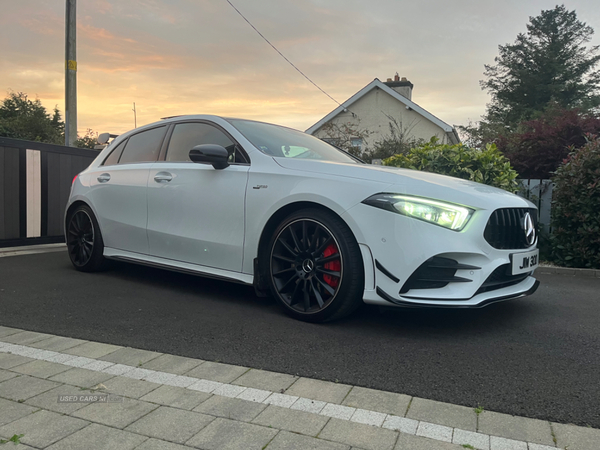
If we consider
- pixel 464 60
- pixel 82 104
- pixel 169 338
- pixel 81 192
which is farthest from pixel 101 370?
pixel 464 60

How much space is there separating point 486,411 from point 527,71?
40693 millimetres

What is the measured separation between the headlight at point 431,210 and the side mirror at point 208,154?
4.77 ft

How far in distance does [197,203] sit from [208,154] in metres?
0.50

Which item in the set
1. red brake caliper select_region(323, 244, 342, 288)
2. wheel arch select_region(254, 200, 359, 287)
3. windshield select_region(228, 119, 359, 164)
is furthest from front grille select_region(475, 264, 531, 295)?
windshield select_region(228, 119, 359, 164)

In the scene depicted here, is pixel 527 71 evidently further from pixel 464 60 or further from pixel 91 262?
pixel 91 262

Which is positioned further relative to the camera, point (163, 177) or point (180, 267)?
point (163, 177)

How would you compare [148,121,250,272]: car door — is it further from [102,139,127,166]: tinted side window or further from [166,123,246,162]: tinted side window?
[102,139,127,166]: tinted side window

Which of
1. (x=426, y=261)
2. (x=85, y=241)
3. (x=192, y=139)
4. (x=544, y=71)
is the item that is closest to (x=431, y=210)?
(x=426, y=261)

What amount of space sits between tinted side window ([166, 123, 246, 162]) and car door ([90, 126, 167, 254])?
232mm

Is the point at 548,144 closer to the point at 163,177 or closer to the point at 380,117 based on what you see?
the point at 163,177

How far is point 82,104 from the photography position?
37.1 ft

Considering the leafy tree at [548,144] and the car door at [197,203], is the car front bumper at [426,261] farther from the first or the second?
the leafy tree at [548,144]

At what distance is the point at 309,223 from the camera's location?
3.41 metres

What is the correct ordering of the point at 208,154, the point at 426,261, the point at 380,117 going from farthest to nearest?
the point at 380,117 → the point at 208,154 → the point at 426,261
